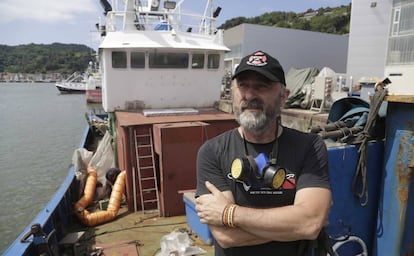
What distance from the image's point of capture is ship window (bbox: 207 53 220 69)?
887cm

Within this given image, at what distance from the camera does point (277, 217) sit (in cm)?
168

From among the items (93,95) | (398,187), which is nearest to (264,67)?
(398,187)

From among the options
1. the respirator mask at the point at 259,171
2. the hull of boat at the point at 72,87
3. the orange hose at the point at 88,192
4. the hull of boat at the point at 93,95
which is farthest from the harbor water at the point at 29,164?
the hull of boat at the point at 72,87

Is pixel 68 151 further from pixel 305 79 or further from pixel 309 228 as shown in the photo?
pixel 309 228

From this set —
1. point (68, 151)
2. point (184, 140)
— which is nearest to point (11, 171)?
point (68, 151)

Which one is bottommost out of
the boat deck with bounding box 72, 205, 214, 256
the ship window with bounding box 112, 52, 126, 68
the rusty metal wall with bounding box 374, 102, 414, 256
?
the boat deck with bounding box 72, 205, 214, 256

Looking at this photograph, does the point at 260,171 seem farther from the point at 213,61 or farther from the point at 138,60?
the point at 213,61

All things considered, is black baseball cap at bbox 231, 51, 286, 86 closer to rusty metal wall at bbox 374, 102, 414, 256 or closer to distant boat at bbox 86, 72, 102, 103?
rusty metal wall at bbox 374, 102, 414, 256

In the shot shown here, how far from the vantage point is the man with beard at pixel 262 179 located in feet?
5.60

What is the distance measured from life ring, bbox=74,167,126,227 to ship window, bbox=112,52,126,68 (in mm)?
2874

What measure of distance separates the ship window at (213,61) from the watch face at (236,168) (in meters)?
7.40

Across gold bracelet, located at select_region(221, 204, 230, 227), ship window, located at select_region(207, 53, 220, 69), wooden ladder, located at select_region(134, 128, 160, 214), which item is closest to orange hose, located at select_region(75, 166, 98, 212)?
wooden ladder, located at select_region(134, 128, 160, 214)

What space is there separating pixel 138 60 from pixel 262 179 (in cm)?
704

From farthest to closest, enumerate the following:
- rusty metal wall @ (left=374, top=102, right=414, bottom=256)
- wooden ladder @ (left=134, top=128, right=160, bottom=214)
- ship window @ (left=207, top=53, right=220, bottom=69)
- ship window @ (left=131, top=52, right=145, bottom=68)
Answer: ship window @ (left=207, top=53, right=220, bottom=69), ship window @ (left=131, top=52, right=145, bottom=68), wooden ladder @ (left=134, top=128, right=160, bottom=214), rusty metal wall @ (left=374, top=102, right=414, bottom=256)
